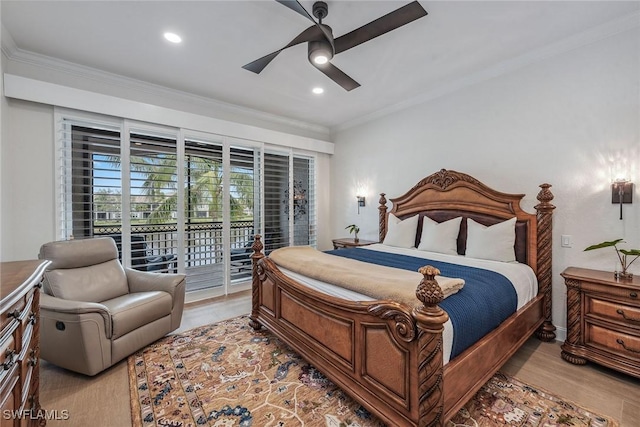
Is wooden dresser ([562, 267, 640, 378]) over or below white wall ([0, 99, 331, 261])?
below

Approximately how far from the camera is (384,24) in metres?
1.97

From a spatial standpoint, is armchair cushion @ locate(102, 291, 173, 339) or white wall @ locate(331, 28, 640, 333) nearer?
armchair cushion @ locate(102, 291, 173, 339)

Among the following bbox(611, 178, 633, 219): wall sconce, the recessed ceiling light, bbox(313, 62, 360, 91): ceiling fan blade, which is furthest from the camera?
the recessed ceiling light

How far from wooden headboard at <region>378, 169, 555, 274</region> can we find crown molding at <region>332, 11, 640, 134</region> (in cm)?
113

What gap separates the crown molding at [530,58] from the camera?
7.96ft

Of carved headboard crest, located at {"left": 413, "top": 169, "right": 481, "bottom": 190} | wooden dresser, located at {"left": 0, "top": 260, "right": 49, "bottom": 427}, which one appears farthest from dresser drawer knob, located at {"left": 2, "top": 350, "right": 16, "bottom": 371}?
carved headboard crest, located at {"left": 413, "top": 169, "right": 481, "bottom": 190}

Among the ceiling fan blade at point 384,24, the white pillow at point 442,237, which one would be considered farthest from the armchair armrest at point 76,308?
the white pillow at point 442,237

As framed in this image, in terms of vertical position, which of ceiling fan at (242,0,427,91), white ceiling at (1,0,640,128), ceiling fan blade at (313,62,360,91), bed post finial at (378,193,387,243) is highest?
white ceiling at (1,0,640,128)

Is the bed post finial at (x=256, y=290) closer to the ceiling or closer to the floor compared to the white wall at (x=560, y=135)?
closer to the floor

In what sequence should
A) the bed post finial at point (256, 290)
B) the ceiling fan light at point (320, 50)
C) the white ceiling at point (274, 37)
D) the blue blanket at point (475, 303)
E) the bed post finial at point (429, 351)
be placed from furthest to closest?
1. the bed post finial at point (256, 290)
2. the white ceiling at point (274, 37)
3. the ceiling fan light at point (320, 50)
4. the blue blanket at point (475, 303)
5. the bed post finial at point (429, 351)

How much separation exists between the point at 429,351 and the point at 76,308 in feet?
8.05

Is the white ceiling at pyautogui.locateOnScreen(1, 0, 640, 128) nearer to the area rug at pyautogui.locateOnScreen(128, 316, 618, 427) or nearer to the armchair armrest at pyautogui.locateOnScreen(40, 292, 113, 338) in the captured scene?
the armchair armrest at pyautogui.locateOnScreen(40, 292, 113, 338)

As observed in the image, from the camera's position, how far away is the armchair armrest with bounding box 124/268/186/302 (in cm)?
278

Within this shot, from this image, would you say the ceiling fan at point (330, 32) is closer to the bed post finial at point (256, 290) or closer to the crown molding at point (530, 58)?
the bed post finial at point (256, 290)
